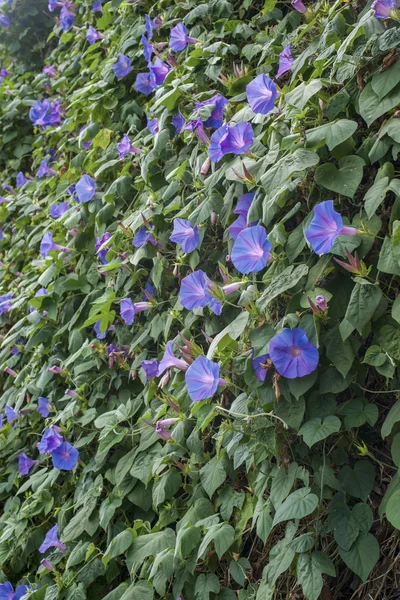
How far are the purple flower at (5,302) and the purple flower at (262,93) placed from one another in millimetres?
1709

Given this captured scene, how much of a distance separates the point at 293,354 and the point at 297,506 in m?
0.33

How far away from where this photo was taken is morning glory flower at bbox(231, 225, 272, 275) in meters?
1.75

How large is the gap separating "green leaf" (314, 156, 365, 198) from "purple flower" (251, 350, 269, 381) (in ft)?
1.36

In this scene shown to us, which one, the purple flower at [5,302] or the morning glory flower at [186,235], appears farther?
the purple flower at [5,302]

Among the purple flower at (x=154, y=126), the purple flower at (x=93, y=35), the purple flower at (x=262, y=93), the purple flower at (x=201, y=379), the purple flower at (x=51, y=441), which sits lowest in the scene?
the purple flower at (x=51, y=441)

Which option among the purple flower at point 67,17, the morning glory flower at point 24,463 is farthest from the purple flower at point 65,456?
the purple flower at point 67,17

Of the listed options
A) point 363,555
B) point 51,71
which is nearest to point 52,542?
point 363,555

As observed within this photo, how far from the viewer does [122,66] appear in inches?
121

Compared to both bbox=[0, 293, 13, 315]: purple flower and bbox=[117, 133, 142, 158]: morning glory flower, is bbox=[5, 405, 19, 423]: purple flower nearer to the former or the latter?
bbox=[0, 293, 13, 315]: purple flower

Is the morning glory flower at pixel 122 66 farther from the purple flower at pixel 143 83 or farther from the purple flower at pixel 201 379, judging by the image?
the purple flower at pixel 201 379

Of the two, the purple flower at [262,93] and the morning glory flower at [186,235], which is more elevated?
the purple flower at [262,93]

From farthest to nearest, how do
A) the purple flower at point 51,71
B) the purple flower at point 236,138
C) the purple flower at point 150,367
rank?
1. the purple flower at point 51,71
2. the purple flower at point 150,367
3. the purple flower at point 236,138

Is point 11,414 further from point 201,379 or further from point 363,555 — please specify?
point 363,555

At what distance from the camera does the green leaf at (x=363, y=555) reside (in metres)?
1.52
